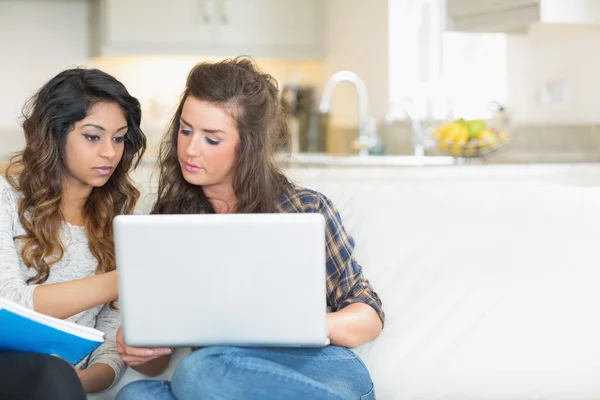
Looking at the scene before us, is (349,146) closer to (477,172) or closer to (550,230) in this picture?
(477,172)

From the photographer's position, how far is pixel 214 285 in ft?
4.67

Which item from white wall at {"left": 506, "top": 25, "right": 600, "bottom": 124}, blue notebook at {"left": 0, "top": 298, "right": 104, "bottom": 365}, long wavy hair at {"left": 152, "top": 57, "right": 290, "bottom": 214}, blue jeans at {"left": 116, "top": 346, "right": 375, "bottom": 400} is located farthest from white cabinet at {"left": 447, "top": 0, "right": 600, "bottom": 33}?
blue notebook at {"left": 0, "top": 298, "right": 104, "bottom": 365}

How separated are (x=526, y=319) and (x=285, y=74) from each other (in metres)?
3.81

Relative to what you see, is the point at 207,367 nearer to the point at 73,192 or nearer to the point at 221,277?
the point at 221,277

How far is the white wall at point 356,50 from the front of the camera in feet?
14.8

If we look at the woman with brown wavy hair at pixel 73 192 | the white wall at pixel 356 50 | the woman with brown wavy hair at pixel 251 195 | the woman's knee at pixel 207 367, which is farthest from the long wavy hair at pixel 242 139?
the white wall at pixel 356 50

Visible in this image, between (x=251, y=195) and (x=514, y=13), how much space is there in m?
2.11

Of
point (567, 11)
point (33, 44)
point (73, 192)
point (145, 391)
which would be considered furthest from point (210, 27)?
point (145, 391)

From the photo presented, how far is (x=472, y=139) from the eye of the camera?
365 centimetres

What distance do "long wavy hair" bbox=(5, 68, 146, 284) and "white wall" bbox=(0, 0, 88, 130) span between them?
3.42 metres

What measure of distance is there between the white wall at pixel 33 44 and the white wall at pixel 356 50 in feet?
4.63

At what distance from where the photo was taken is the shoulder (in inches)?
71.4

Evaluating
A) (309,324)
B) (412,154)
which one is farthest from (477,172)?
(412,154)

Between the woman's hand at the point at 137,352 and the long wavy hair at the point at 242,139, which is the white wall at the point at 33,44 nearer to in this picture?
the long wavy hair at the point at 242,139
